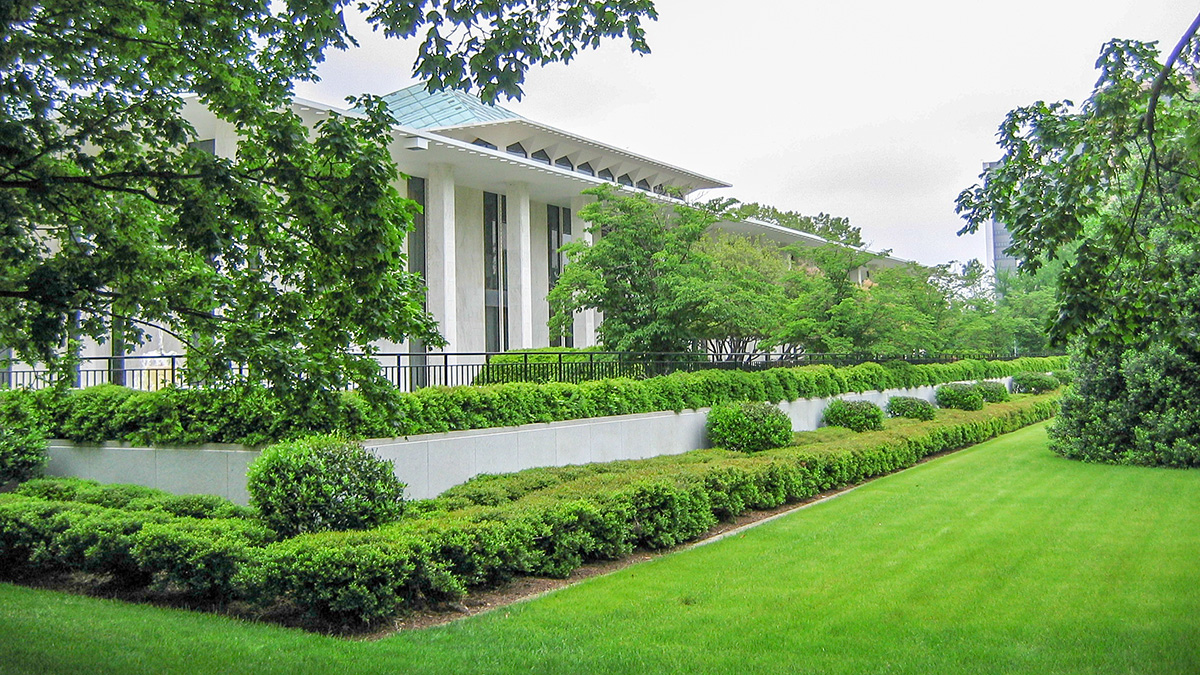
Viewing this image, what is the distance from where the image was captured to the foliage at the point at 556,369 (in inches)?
570

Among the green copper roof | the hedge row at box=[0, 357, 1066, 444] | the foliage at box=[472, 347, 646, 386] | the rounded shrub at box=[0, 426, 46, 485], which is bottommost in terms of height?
the rounded shrub at box=[0, 426, 46, 485]

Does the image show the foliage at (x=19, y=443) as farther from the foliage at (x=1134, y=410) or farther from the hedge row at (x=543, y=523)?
the foliage at (x=1134, y=410)

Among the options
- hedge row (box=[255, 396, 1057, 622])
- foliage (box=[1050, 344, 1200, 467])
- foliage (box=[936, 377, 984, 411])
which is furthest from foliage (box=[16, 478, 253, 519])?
foliage (box=[936, 377, 984, 411])

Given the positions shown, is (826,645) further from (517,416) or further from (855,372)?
(855,372)

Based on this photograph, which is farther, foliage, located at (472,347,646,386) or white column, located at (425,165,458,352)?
white column, located at (425,165,458,352)

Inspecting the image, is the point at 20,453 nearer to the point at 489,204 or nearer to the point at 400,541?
the point at 400,541

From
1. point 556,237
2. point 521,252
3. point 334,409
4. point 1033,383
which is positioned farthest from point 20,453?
point 1033,383

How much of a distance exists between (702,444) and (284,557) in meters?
11.7

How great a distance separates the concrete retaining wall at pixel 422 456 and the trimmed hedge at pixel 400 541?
1.95 feet

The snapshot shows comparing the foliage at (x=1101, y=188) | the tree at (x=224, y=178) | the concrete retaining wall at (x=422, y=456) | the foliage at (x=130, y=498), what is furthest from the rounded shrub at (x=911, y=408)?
the tree at (x=224, y=178)

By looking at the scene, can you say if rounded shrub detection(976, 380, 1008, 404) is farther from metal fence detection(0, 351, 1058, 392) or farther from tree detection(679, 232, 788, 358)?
tree detection(679, 232, 788, 358)

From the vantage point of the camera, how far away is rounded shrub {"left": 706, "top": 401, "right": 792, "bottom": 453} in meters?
16.9

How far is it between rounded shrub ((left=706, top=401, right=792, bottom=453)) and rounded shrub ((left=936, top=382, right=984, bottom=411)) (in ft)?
46.8

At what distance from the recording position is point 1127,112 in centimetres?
739
